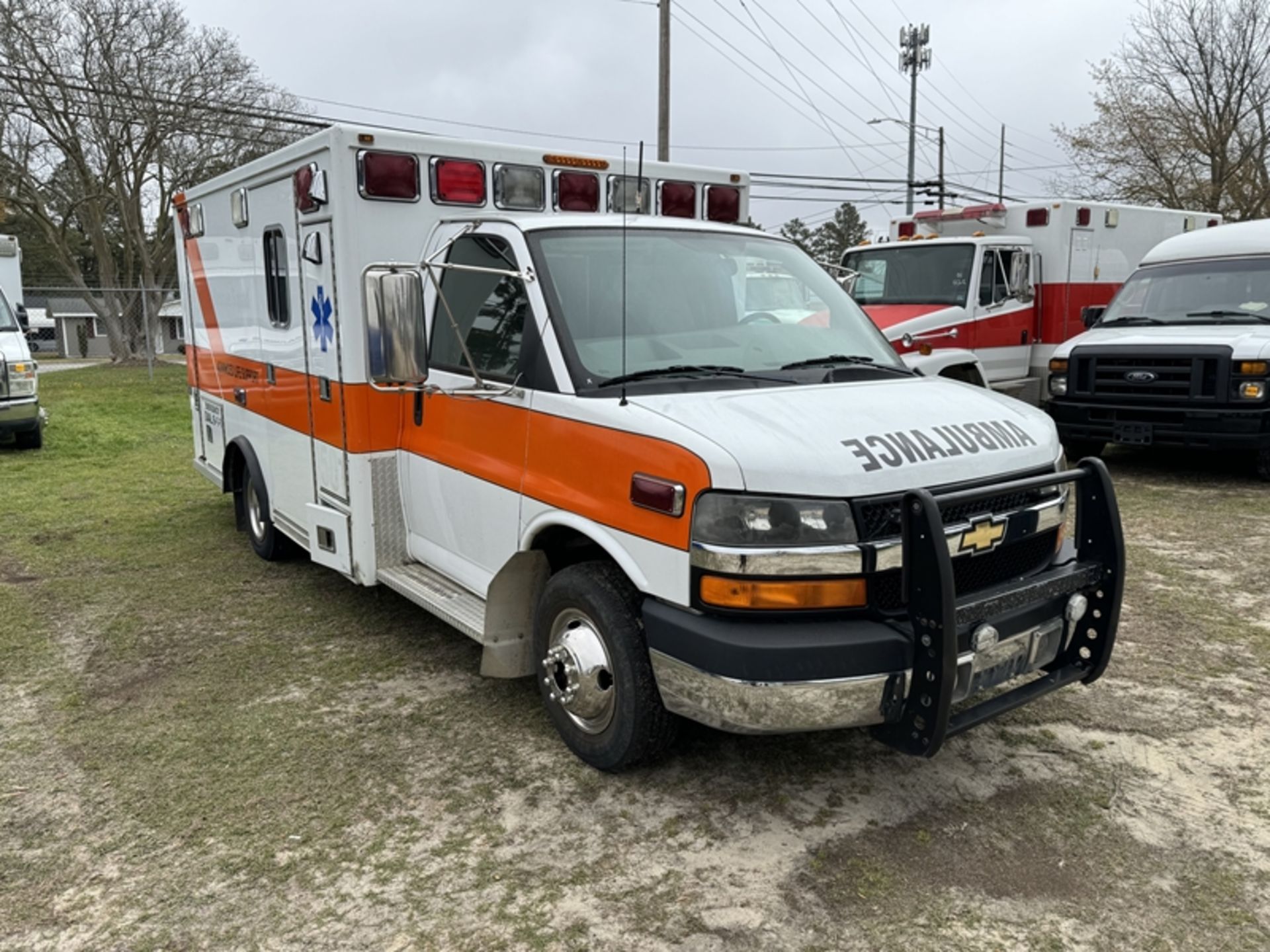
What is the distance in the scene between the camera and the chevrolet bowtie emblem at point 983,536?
128 inches

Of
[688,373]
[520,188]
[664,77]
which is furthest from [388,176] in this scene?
[664,77]

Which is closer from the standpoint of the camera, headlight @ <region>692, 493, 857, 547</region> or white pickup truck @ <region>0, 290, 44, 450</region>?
headlight @ <region>692, 493, 857, 547</region>

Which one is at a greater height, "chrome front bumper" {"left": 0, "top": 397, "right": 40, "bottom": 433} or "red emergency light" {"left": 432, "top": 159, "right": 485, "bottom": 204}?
"red emergency light" {"left": 432, "top": 159, "right": 485, "bottom": 204}

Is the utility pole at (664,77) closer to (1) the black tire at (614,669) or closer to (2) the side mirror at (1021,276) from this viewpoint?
(2) the side mirror at (1021,276)

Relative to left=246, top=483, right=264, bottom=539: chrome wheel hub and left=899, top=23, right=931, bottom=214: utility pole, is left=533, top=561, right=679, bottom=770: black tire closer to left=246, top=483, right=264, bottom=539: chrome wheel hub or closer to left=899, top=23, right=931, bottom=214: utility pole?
left=246, top=483, right=264, bottom=539: chrome wheel hub

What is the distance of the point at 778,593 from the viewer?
3082 mm

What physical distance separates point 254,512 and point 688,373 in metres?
4.15

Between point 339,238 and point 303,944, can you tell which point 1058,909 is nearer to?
point 303,944

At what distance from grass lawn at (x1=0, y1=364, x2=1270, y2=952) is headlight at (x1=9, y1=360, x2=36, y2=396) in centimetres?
664

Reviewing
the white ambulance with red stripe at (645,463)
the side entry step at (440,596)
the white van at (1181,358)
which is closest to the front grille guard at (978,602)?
the white ambulance with red stripe at (645,463)

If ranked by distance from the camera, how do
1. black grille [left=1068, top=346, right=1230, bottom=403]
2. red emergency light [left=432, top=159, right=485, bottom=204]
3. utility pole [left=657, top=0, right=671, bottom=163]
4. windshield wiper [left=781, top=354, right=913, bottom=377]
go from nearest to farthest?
windshield wiper [left=781, top=354, right=913, bottom=377]
red emergency light [left=432, top=159, right=485, bottom=204]
black grille [left=1068, top=346, right=1230, bottom=403]
utility pole [left=657, top=0, right=671, bottom=163]

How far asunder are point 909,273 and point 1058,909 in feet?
31.5

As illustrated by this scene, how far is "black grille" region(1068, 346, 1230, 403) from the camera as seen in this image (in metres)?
8.76

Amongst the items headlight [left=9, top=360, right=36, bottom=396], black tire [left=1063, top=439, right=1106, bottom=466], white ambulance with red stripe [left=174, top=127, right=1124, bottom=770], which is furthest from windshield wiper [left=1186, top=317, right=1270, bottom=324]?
headlight [left=9, top=360, right=36, bottom=396]
